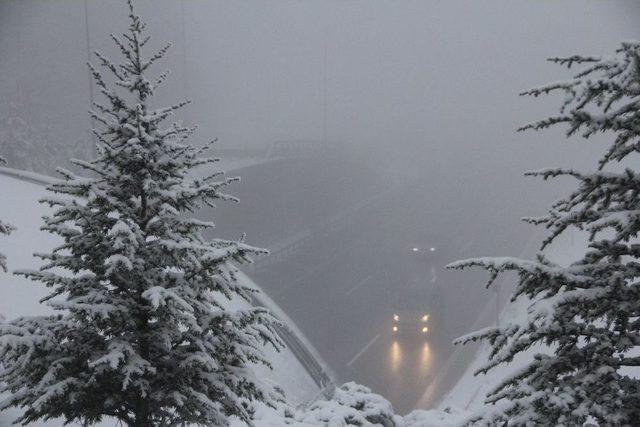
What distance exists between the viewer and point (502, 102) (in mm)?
139375

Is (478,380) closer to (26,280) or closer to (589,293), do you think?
(26,280)

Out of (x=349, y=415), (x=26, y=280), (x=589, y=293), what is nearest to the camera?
(x=589, y=293)

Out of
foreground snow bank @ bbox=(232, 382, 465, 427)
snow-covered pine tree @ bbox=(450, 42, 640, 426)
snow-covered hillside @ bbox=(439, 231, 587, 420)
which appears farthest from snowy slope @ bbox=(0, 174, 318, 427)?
snow-covered pine tree @ bbox=(450, 42, 640, 426)

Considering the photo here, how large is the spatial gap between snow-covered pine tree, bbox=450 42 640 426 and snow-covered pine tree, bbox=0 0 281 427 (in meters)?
3.19

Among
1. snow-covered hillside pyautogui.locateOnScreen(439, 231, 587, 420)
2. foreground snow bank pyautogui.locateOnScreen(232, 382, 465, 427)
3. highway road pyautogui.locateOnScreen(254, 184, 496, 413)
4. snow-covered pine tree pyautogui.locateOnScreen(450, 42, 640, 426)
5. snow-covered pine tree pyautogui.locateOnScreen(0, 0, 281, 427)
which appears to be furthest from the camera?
highway road pyautogui.locateOnScreen(254, 184, 496, 413)

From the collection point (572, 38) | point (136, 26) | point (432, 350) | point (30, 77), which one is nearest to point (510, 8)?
point (572, 38)

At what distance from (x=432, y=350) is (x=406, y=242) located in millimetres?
24098

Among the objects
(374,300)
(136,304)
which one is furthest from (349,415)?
(374,300)

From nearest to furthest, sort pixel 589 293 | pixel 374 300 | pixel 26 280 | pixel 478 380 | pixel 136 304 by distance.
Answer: pixel 589 293, pixel 136 304, pixel 26 280, pixel 478 380, pixel 374 300

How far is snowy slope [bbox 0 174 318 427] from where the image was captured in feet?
47.1

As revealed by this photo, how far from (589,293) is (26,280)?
15.0 meters

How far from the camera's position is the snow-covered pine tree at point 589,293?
164 inches

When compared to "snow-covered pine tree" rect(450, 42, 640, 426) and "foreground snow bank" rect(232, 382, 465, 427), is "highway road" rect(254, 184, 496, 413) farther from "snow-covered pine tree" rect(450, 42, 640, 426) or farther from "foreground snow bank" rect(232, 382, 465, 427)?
"snow-covered pine tree" rect(450, 42, 640, 426)

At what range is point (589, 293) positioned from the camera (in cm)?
439
